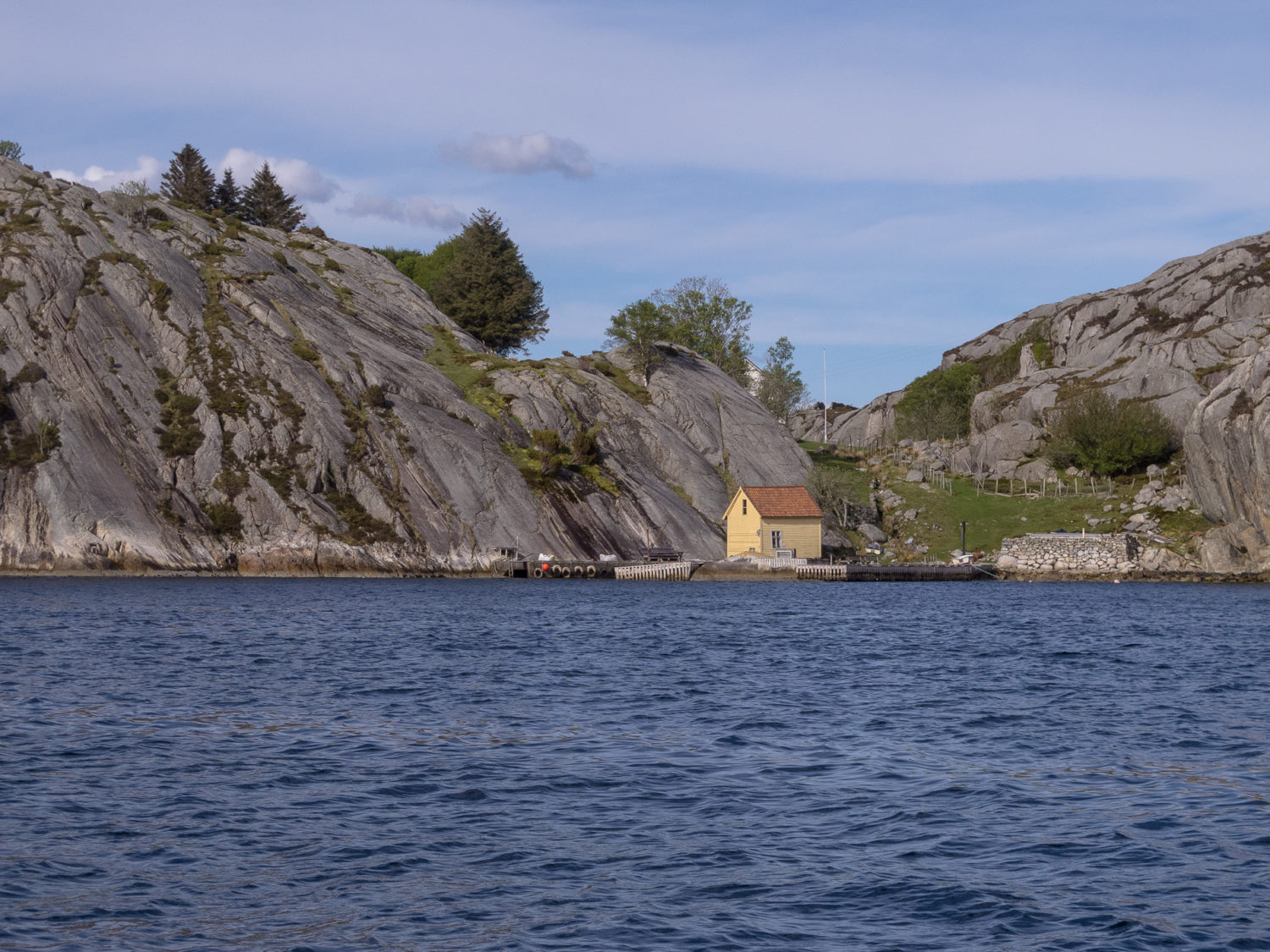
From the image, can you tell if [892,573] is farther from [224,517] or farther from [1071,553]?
[224,517]

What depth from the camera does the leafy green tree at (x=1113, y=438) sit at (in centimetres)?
12019

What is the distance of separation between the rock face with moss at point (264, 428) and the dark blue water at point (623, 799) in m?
48.8

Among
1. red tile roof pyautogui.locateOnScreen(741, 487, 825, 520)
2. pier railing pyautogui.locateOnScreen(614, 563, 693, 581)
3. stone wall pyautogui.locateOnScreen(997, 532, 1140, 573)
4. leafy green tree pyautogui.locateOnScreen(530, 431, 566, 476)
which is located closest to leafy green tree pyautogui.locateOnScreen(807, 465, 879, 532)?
red tile roof pyautogui.locateOnScreen(741, 487, 825, 520)

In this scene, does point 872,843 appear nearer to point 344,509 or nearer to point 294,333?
point 344,509

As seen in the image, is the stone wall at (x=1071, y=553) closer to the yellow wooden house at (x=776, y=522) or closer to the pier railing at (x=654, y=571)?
the yellow wooden house at (x=776, y=522)

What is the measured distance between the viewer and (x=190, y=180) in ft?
509

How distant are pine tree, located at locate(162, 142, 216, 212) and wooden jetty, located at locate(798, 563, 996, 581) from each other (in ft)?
321

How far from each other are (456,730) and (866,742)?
29.4 ft

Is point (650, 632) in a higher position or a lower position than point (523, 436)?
lower

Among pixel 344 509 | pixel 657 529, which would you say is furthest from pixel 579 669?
pixel 657 529

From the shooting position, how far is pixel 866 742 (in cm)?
2481

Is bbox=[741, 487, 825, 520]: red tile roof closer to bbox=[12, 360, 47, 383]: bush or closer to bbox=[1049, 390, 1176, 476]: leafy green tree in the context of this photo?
bbox=[1049, 390, 1176, 476]: leafy green tree

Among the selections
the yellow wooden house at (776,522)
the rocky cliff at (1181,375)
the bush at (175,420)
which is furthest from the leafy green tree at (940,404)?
the bush at (175,420)

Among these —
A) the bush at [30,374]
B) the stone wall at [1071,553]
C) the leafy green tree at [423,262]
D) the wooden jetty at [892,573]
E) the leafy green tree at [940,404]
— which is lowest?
the wooden jetty at [892,573]
